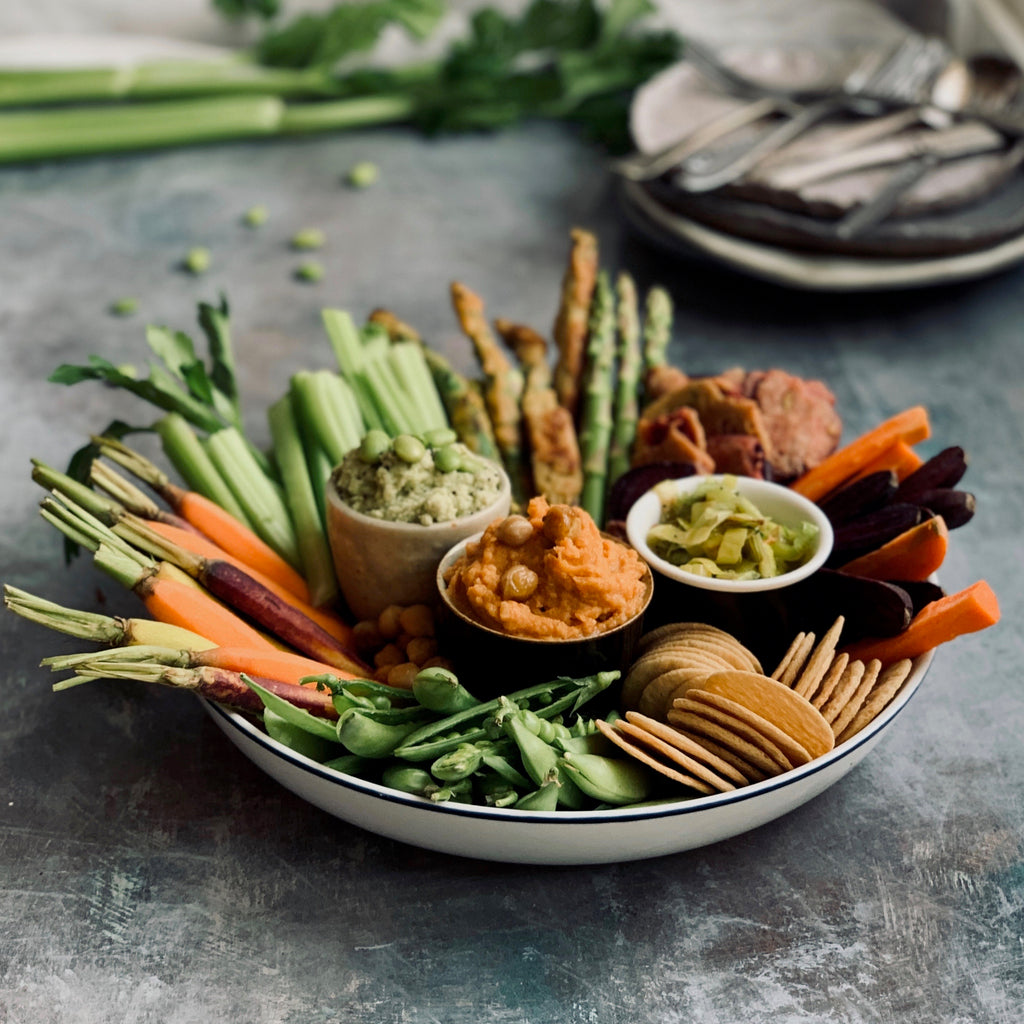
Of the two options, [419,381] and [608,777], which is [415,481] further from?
[608,777]

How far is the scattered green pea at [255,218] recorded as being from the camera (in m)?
6.17

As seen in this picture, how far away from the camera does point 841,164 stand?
5.07m

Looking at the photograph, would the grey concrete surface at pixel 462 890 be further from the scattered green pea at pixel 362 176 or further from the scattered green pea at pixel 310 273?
the scattered green pea at pixel 362 176

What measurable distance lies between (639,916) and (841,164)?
148 inches

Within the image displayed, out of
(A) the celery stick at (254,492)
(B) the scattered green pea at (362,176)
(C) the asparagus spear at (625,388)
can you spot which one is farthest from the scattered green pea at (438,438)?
(B) the scattered green pea at (362,176)

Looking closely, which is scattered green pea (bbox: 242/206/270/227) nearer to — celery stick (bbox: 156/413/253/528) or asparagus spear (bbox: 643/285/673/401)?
asparagus spear (bbox: 643/285/673/401)

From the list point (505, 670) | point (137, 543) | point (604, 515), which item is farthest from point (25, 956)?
point (604, 515)

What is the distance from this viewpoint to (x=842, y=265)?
4.99 metres

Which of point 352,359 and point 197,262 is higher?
point 352,359

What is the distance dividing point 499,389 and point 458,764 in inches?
63.2

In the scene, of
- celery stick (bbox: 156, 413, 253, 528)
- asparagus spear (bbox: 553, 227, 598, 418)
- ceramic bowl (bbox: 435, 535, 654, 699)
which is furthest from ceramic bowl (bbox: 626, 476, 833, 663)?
celery stick (bbox: 156, 413, 253, 528)

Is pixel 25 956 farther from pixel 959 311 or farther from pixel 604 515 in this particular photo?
pixel 959 311

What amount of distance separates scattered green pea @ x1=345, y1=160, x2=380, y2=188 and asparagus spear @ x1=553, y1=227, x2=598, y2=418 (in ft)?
10.2

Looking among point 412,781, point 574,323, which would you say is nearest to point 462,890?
point 412,781
